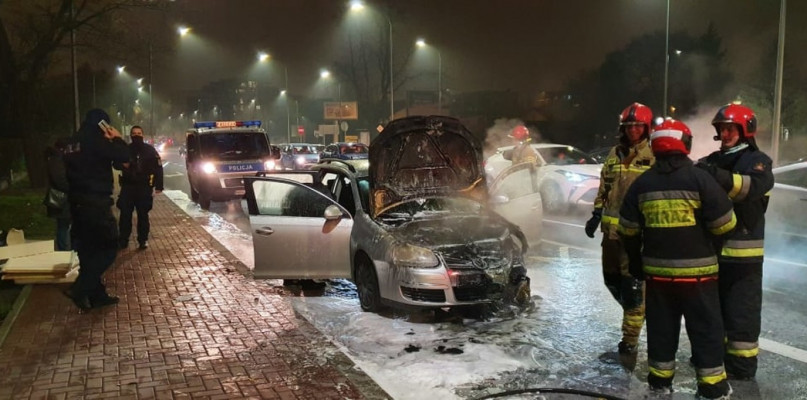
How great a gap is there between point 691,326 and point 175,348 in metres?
4.00

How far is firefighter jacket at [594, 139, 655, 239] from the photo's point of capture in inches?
193

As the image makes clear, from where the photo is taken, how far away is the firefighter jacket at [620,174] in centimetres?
491

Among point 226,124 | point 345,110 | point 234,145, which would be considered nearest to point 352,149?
point 226,124

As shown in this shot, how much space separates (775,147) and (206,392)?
16687 millimetres

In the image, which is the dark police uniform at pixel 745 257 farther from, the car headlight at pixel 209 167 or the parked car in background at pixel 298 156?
the parked car in background at pixel 298 156

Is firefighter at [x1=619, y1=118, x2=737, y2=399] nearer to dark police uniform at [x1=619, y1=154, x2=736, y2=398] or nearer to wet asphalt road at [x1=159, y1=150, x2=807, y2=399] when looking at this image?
dark police uniform at [x1=619, y1=154, x2=736, y2=398]

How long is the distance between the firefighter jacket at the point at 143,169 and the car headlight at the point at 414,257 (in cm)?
542

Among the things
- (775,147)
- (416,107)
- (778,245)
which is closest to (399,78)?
(416,107)

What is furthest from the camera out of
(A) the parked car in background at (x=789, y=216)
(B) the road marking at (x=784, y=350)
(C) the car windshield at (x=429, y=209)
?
(A) the parked car in background at (x=789, y=216)

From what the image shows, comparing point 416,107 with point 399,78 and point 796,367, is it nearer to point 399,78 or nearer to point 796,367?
point 399,78

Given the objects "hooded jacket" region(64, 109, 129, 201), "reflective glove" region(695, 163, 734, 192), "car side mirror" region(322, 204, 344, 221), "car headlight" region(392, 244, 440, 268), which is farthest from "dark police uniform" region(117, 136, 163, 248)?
"reflective glove" region(695, 163, 734, 192)

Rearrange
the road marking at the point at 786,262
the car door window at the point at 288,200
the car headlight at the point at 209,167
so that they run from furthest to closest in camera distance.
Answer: the car headlight at the point at 209,167 < the road marking at the point at 786,262 < the car door window at the point at 288,200

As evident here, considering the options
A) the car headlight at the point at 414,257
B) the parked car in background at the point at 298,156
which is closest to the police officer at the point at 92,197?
the car headlight at the point at 414,257

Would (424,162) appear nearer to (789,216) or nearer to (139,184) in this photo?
(139,184)
